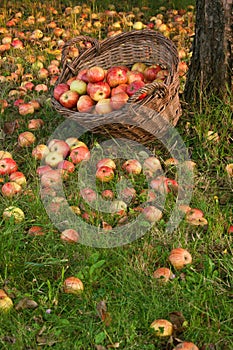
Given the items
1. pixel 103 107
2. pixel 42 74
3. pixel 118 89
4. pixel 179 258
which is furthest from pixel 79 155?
pixel 42 74

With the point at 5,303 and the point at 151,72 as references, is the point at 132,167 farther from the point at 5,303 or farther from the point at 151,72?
the point at 5,303

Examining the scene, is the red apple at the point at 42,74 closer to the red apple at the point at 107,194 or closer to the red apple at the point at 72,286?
the red apple at the point at 107,194

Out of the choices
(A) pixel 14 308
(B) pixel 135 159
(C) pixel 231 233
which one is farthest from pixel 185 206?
(A) pixel 14 308

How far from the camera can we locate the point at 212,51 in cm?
411

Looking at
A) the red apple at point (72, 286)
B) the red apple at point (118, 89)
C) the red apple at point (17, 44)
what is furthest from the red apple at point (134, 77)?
the red apple at point (17, 44)

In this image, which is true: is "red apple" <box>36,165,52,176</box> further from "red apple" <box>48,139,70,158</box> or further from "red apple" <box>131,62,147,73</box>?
"red apple" <box>131,62,147,73</box>

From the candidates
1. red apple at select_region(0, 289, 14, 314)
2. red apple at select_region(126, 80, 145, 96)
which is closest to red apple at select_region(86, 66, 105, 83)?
red apple at select_region(126, 80, 145, 96)

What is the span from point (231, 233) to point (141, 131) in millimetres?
1008

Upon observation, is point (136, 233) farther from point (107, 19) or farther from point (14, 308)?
point (107, 19)

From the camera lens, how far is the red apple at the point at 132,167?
3.75 metres

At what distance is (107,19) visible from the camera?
651 cm

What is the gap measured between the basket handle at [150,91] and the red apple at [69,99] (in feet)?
1.65

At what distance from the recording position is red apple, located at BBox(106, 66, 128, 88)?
4174 millimetres

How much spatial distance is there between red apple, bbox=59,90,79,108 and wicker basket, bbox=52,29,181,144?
65 millimetres
